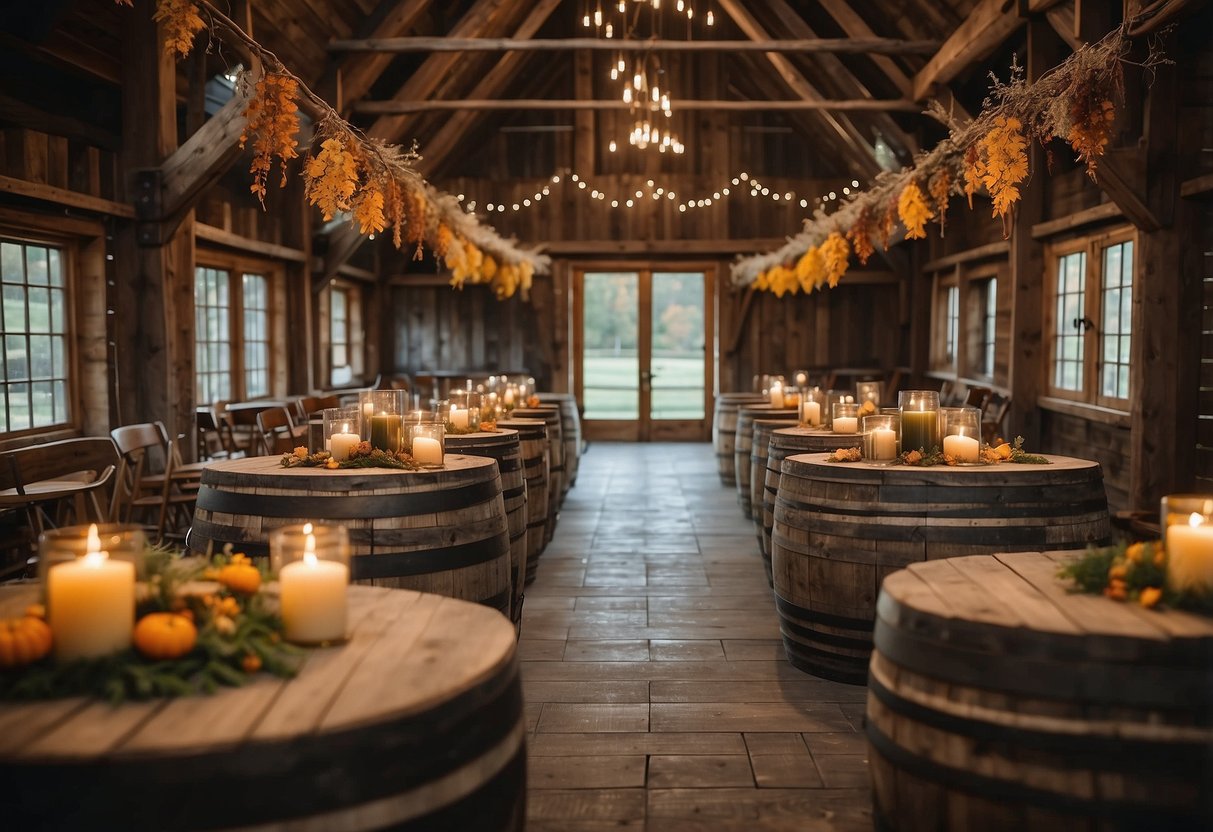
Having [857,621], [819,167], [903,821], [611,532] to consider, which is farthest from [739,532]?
[819,167]

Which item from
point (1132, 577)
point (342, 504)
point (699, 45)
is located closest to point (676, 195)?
point (699, 45)

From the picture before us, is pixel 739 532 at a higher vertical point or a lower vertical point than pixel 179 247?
lower

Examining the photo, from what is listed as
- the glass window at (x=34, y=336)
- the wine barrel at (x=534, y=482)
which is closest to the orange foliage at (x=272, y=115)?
the wine barrel at (x=534, y=482)

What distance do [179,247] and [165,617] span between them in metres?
5.72

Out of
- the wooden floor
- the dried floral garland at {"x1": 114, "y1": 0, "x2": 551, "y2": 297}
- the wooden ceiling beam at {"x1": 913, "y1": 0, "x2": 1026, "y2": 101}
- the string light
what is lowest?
the wooden floor

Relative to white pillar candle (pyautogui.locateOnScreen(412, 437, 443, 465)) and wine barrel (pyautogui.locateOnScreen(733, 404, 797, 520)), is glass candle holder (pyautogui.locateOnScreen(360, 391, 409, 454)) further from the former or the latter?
wine barrel (pyautogui.locateOnScreen(733, 404, 797, 520))

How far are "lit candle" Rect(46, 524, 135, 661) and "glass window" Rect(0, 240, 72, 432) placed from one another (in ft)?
15.3

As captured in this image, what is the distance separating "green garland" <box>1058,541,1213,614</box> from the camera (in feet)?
6.54

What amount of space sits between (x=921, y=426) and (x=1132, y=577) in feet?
5.75

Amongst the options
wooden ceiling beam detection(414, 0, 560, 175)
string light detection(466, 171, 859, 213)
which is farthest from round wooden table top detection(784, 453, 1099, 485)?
string light detection(466, 171, 859, 213)

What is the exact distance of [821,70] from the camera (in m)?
11.8

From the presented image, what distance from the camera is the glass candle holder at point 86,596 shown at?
1669 mm

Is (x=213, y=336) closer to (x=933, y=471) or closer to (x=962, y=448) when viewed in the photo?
(x=962, y=448)

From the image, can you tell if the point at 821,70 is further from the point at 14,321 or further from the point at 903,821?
the point at 903,821
